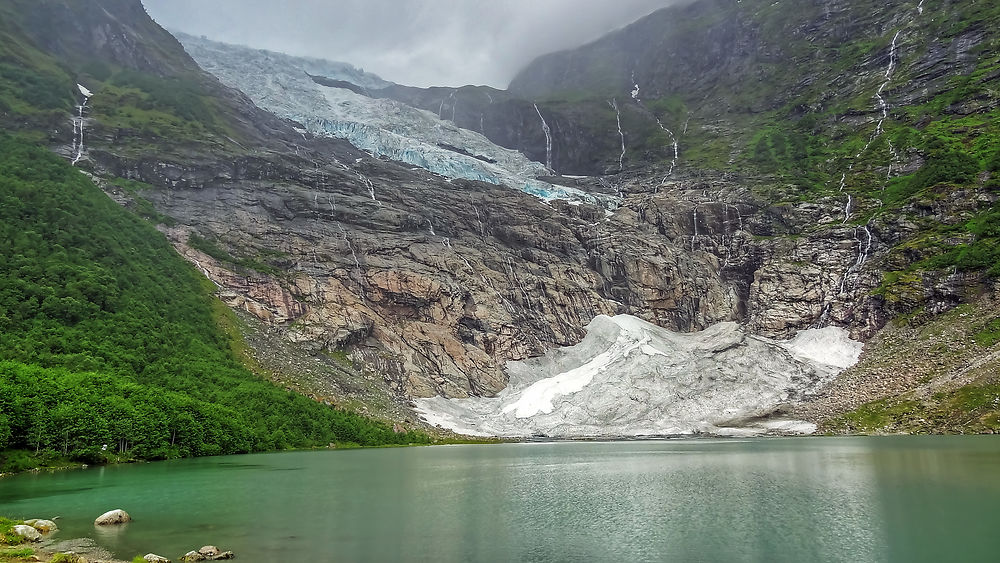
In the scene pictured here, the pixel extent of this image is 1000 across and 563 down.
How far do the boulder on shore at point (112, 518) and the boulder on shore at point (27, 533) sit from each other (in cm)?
269

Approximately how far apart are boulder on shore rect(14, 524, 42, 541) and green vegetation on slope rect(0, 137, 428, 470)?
28002mm

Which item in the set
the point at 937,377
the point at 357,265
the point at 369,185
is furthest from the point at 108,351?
the point at 937,377

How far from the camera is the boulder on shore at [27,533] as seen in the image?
23.0 m

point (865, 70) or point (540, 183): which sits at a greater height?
point (865, 70)

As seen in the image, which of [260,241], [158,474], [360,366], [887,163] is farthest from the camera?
[887,163]

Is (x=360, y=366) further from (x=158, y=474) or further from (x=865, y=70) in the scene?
(x=865, y=70)

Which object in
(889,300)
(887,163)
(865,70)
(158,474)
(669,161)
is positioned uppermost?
(865,70)

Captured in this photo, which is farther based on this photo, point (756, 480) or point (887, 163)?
point (887, 163)

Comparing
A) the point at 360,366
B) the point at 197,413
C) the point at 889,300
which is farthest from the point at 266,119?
the point at 889,300

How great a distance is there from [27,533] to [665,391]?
286 ft

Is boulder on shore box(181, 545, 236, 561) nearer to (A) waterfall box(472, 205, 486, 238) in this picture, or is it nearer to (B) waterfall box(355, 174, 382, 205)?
(B) waterfall box(355, 174, 382, 205)

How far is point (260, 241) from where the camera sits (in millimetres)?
119812

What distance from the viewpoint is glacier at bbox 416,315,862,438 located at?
3654 inches

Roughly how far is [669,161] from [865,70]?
5667 cm
